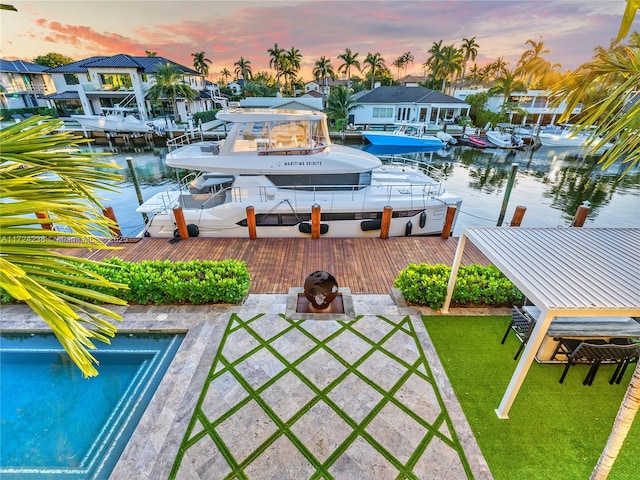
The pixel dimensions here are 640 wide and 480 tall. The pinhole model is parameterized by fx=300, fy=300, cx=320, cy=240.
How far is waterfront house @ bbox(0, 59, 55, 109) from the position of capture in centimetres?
3759

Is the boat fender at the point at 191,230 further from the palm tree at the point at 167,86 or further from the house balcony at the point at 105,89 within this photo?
the house balcony at the point at 105,89

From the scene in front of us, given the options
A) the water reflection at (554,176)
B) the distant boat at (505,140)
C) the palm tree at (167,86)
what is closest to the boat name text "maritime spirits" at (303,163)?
the water reflection at (554,176)

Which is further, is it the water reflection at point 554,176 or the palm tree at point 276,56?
the palm tree at point 276,56

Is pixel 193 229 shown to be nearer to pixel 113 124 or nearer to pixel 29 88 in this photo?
pixel 113 124

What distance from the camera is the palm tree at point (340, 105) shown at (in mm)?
31938

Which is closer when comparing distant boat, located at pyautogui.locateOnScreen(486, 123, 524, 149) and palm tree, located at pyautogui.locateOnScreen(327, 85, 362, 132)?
distant boat, located at pyautogui.locateOnScreen(486, 123, 524, 149)

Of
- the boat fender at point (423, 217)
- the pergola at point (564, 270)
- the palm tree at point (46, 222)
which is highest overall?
the palm tree at point (46, 222)

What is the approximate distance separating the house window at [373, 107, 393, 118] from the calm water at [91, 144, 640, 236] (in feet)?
31.3

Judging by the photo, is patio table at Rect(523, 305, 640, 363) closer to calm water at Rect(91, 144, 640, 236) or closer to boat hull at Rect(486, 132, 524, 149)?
calm water at Rect(91, 144, 640, 236)

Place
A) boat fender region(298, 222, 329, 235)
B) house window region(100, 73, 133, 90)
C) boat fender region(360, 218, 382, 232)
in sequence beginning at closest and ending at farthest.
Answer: boat fender region(298, 222, 329, 235) → boat fender region(360, 218, 382, 232) → house window region(100, 73, 133, 90)

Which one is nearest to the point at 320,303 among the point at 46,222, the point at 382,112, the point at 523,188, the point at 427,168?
the point at 46,222

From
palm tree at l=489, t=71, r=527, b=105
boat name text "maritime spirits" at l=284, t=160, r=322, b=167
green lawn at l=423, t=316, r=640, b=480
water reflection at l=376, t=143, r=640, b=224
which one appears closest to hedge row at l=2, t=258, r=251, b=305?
green lawn at l=423, t=316, r=640, b=480

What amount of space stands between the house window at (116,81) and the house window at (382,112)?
92.7ft

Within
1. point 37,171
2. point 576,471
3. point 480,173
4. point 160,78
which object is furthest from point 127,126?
point 576,471
